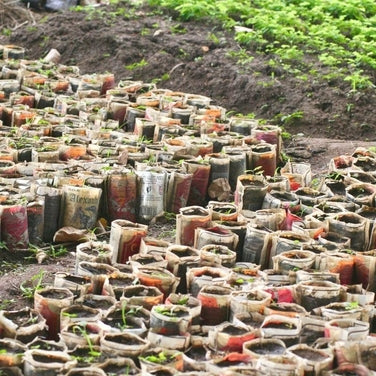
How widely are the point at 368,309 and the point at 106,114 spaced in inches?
145

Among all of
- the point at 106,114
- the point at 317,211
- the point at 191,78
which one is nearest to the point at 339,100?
the point at 191,78

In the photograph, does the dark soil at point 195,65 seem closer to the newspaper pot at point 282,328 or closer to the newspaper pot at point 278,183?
the newspaper pot at point 278,183

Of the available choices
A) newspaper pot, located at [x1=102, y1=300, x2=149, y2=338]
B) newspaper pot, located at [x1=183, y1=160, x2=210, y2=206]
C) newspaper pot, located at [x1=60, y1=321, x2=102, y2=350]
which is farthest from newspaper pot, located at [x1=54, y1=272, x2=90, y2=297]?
newspaper pot, located at [x1=183, y1=160, x2=210, y2=206]

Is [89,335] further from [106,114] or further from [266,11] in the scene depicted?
[266,11]

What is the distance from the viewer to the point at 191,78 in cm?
1006

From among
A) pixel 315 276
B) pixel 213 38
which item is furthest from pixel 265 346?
pixel 213 38

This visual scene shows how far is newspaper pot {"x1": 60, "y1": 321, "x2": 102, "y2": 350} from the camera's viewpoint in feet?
15.2

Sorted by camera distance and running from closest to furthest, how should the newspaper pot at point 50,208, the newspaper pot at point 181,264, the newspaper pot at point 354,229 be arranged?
the newspaper pot at point 181,264 → the newspaper pot at point 354,229 → the newspaper pot at point 50,208

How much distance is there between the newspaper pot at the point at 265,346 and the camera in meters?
4.57

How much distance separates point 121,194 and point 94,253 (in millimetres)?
1047

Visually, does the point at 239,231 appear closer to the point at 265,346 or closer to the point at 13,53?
the point at 265,346

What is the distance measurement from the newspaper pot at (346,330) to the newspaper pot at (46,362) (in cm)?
119

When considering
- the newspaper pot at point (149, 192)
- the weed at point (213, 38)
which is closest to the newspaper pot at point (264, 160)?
the newspaper pot at point (149, 192)

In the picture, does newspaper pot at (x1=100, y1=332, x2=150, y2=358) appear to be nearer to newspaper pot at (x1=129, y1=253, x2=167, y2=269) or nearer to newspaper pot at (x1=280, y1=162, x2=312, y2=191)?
newspaper pot at (x1=129, y1=253, x2=167, y2=269)
